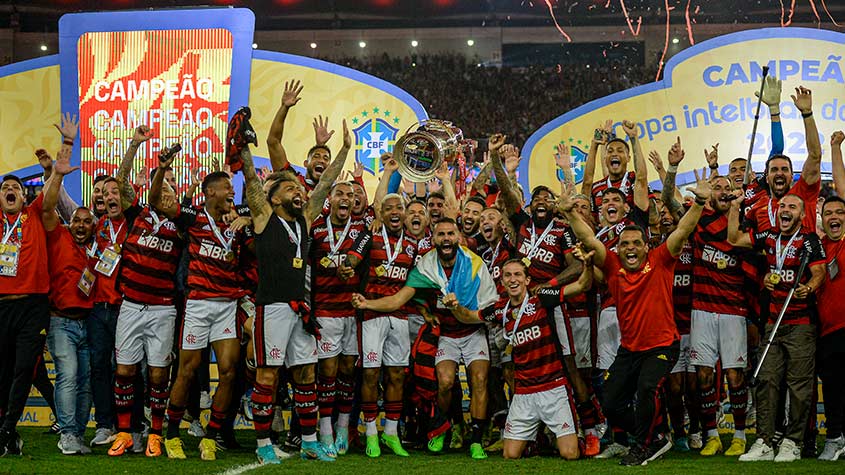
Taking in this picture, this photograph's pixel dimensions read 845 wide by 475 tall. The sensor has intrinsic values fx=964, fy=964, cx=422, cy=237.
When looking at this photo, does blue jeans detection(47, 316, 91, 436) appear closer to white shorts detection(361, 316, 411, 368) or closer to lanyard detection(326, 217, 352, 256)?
lanyard detection(326, 217, 352, 256)

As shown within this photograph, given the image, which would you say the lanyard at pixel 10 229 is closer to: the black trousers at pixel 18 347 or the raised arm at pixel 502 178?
the black trousers at pixel 18 347

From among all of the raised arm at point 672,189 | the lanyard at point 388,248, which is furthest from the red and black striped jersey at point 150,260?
the raised arm at point 672,189

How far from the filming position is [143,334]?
7.82 metres

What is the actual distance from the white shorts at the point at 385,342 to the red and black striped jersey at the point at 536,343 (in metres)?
0.92

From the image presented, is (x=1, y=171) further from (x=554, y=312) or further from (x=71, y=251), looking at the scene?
(x=554, y=312)

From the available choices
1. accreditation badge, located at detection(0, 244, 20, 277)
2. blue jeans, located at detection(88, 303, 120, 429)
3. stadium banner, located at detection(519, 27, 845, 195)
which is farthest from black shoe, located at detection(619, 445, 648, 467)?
stadium banner, located at detection(519, 27, 845, 195)

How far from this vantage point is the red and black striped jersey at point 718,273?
805 centimetres

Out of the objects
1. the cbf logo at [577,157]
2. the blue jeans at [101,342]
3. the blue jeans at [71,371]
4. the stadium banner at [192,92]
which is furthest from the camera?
the cbf logo at [577,157]

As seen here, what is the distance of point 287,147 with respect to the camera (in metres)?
14.2

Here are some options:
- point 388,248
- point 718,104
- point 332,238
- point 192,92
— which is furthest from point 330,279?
point 718,104

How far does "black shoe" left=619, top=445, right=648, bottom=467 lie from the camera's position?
7.16 m

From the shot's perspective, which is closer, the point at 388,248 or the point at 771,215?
the point at 771,215

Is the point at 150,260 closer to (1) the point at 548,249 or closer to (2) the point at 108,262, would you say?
(2) the point at 108,262

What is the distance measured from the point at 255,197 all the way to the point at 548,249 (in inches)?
105
